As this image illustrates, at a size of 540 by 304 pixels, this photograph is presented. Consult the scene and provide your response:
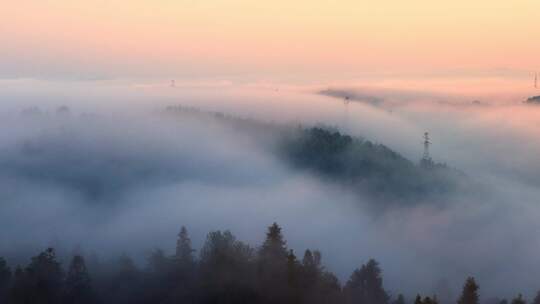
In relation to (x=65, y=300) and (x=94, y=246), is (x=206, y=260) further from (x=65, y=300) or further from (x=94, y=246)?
(x=94, y=246)

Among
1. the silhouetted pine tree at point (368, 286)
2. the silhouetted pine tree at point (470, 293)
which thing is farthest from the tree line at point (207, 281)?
the silhouetted pine tree at point (470, 293)

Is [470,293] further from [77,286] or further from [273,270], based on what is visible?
[77,286]

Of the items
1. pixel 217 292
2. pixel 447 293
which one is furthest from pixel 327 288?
pixel 447 293

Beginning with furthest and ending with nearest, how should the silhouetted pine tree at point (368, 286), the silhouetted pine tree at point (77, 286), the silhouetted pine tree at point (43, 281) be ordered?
the silhouetted pine tree at point (368, 286) < the silhouetted pine tree at point (77, 286) < the silhouetted pine tree at point (43, 281)

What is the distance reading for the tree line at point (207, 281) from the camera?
95500 millimetres

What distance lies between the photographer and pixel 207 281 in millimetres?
100750

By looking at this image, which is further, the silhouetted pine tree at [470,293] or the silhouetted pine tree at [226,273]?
the silhouetted pine tree at [226,273]

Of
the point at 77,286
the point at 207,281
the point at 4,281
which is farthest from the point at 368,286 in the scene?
the point at 4,281

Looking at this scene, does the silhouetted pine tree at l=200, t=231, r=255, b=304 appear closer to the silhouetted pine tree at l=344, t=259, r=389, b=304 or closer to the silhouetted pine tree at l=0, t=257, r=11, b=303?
the silhouetted pine tree at l=344, t=259, r=389, b=304

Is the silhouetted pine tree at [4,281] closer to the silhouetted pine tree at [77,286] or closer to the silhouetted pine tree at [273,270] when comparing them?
the silhouetted pine tree at [77,286]

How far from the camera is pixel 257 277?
99000 mm

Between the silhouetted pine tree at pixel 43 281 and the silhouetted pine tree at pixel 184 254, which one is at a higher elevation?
the silhouetted pine tree at pixel 184 254

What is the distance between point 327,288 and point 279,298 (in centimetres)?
783

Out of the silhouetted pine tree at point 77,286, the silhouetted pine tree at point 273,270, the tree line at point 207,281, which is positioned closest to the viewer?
the silhouetted pine tree at point 273,270
